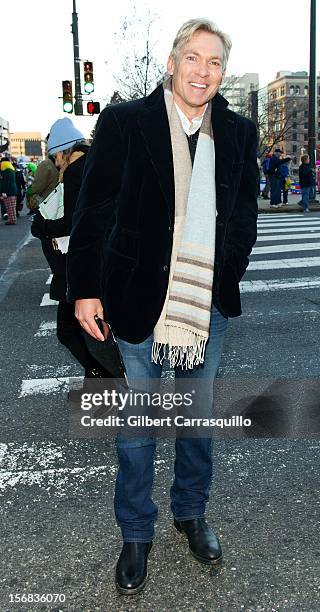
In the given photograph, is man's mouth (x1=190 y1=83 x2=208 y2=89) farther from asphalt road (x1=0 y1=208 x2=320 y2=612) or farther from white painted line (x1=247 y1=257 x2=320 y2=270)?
white painted line (x1=247 y1=257 x2=320 y2=270)

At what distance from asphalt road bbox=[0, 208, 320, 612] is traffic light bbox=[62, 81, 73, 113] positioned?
1684 centimetres

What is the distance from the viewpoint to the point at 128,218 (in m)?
2.39

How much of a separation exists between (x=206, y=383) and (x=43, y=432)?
1.69 m

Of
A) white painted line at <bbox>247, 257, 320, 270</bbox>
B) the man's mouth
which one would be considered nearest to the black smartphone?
the man's mouth

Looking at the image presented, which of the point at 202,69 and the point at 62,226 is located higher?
the point at 202,69

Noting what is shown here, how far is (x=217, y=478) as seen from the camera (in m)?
3.43

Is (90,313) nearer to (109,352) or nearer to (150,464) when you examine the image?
(109,352)

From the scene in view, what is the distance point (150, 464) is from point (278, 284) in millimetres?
6516

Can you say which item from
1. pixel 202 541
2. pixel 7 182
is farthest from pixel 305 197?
pixel 202 541

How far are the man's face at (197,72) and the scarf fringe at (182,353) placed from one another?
A: 84 centimetres

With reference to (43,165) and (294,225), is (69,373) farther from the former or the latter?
(294,225)

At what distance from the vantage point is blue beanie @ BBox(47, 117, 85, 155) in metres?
4.43

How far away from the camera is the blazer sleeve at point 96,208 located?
2.37 m

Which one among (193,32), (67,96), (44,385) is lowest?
(44,385)
